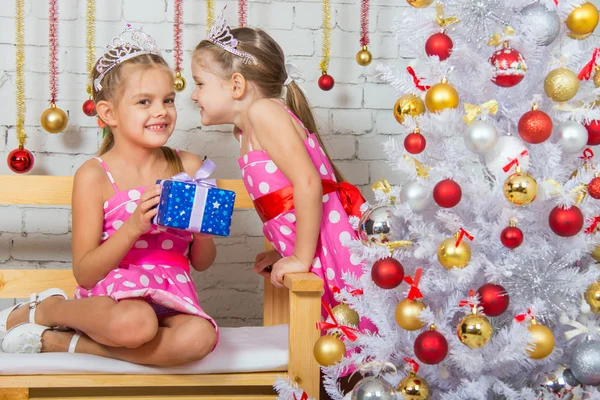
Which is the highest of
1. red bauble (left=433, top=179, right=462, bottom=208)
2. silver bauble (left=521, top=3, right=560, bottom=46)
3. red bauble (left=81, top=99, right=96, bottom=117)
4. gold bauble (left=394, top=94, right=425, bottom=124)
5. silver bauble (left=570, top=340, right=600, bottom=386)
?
silver bauble (left=521, top=3, right=560, bottom=46)

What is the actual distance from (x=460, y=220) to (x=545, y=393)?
33 centimetres

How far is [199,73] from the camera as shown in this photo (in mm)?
1860

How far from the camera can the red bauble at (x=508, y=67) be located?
1282mm

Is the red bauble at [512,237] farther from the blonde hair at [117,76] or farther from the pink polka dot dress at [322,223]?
the blonde hair at [117,76]

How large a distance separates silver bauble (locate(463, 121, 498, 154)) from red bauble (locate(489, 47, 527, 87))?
8cm

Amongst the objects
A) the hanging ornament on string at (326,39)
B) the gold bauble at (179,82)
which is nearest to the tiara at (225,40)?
the gold bauble at (179,82)

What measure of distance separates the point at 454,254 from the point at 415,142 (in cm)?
22

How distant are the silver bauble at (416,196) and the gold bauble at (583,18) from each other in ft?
1.24

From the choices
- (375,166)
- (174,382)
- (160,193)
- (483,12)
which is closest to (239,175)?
(375,166)

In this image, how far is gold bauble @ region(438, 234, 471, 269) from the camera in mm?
1289

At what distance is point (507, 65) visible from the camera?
1284 mm

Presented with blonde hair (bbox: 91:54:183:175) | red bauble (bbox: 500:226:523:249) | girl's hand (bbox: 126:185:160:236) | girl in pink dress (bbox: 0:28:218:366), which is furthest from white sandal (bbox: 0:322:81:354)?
red bauble (bbox: 500:226:523:249)

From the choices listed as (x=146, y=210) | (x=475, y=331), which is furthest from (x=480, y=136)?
(x=146, y=210)

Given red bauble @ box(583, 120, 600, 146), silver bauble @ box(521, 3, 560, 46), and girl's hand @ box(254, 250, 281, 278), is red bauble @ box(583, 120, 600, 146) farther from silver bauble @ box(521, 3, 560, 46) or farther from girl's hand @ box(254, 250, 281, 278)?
girl's hand @ box(254, 250, 281, 278)
